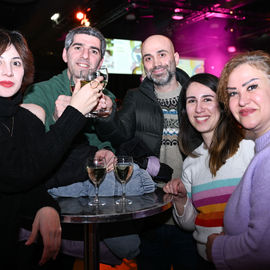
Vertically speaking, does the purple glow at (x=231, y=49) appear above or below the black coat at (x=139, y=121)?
above

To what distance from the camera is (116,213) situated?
1442 millimetres

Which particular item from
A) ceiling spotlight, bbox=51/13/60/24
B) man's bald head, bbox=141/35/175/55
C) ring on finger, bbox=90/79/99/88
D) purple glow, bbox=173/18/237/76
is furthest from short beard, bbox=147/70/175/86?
purple glow, bbox=173/18/237/76

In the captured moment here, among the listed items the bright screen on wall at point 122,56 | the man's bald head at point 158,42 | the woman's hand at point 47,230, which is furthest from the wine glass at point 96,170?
the bright screen on wall at point 122,56

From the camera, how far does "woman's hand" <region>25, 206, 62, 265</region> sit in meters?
1.36

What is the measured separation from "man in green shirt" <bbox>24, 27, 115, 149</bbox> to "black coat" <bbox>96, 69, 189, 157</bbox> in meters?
0.16

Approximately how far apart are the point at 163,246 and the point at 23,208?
1400 mm

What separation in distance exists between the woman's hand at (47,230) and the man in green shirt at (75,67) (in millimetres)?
917

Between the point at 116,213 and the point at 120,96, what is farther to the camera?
the point at 120,96

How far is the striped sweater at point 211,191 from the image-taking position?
186cm

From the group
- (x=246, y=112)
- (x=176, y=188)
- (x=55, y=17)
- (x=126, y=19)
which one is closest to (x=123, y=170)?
(x=176, y=188)

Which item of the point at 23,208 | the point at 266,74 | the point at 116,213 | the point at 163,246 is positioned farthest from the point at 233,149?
the point at 23,208

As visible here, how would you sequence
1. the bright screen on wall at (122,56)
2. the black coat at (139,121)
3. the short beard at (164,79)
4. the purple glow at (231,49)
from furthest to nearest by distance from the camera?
1. the purple glow at (231,49)
2. the bright screen on wall at (122,56)
3. the short beard at (164,79)
4. the black coat at (139,121)

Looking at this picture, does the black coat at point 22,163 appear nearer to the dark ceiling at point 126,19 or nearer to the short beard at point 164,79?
the short beard at point 164,79

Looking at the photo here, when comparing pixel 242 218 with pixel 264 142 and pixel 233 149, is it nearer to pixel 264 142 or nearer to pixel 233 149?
pixel 264 142
